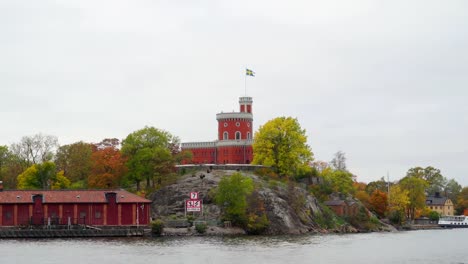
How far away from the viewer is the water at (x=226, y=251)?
210ft

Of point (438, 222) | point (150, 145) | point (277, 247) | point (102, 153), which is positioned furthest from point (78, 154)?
point (438, 222)

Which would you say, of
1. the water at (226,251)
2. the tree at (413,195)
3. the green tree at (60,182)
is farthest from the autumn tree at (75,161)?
the tree at (413,195)

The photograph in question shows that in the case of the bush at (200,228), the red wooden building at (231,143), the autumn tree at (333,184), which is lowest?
the bush at (200,228)

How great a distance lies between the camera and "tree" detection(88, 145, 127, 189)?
378ft

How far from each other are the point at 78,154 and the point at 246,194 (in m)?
33.4

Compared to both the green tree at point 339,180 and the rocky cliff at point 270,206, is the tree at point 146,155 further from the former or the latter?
the green tree at point 339,180

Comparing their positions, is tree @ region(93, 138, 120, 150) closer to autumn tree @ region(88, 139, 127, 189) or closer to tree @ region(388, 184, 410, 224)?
autumn tree @ region(88, 139, 127, 189)

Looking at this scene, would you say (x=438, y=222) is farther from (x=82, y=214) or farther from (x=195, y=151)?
(x=82, y=214)

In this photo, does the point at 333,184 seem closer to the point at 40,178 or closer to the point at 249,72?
the point at 249,72

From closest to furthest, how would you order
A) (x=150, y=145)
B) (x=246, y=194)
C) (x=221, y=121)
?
(x=246, y=194) < (x=150, y=145) < (x=221, y=121)

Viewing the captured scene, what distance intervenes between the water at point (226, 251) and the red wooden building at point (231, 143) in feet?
192

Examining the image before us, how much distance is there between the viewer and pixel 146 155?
377ft

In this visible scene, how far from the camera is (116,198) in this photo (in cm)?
9925

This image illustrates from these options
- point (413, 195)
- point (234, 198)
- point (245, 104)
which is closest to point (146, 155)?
point (234, 198)
